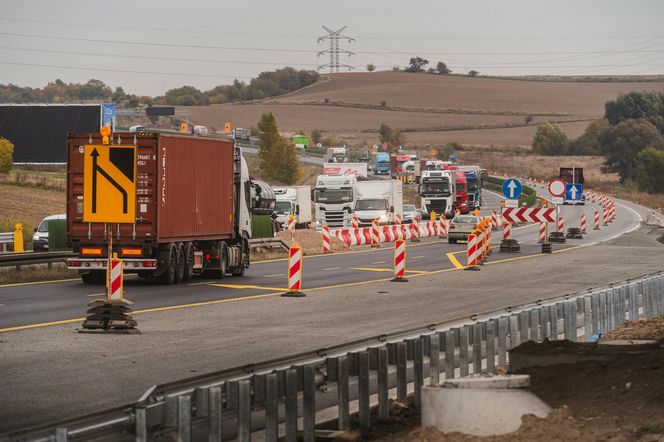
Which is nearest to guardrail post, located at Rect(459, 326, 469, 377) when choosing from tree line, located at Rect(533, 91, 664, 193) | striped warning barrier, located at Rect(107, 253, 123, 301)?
striped warning barrier, located at Rect(107, 253, 123, 301)

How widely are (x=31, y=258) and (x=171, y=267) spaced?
14.7 feet

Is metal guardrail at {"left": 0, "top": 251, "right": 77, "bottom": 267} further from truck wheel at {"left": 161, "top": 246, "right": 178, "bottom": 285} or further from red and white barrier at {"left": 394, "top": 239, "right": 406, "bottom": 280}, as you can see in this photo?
red and white barrier at {"left": 394, "top": 239, "right": 406, "bottom": 280}

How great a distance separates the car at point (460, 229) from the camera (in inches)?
2276

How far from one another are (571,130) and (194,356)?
7228 inches

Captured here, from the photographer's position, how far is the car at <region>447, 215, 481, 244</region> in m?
57.8

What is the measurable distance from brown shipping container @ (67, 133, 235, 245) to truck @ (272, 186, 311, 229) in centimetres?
3288

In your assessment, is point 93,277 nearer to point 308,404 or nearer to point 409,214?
point 308,404

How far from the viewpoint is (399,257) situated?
111 ft

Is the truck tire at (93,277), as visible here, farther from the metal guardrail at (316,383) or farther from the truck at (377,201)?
the truck at (377,201)

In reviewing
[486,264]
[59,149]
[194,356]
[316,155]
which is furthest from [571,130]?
[194,356]

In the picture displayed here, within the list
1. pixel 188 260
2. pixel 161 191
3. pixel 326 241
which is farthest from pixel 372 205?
pixel 161 191

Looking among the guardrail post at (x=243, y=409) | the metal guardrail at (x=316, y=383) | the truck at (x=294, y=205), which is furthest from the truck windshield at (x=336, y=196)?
the guardrail post at (x=243, y=409)

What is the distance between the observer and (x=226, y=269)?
34656 mm

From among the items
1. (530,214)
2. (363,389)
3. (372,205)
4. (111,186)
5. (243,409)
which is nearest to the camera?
(243,409)
